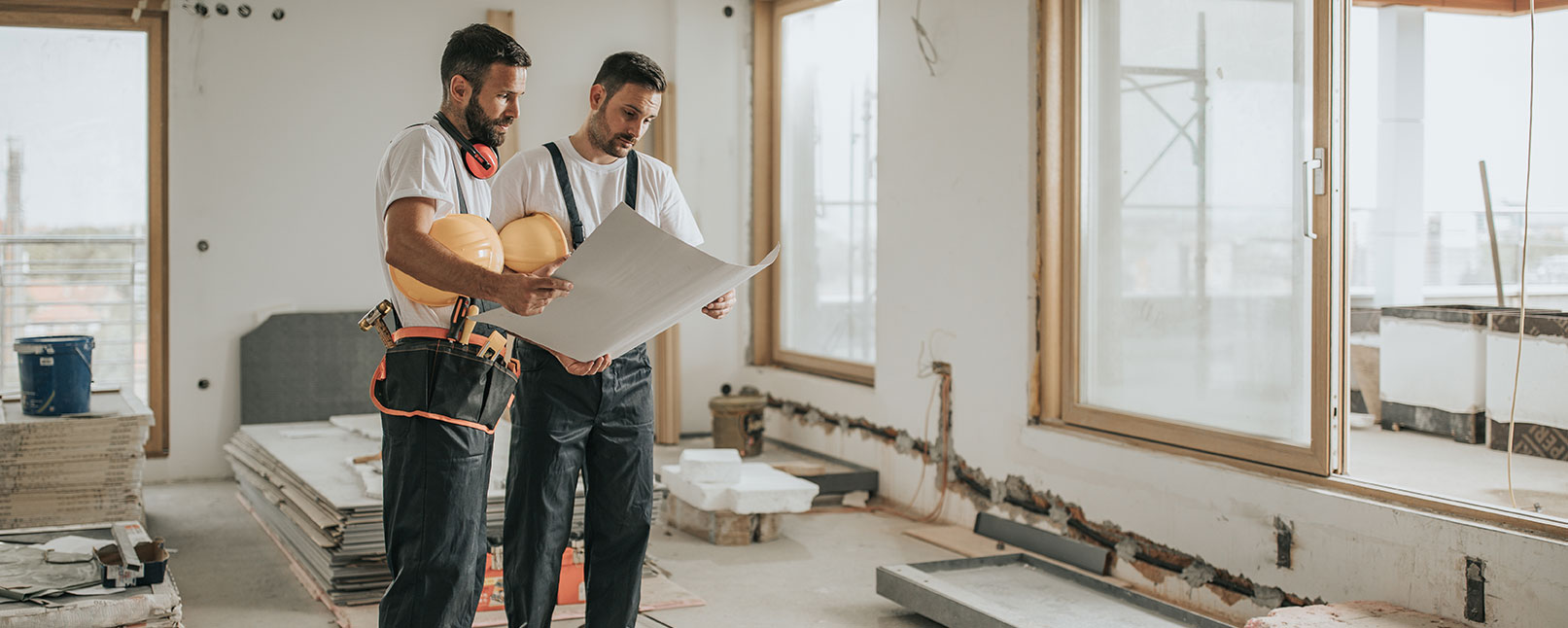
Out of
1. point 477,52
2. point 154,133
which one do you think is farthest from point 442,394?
point 154,133

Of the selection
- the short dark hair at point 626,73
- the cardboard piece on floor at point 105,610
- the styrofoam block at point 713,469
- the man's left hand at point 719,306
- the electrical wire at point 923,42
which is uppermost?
the electrical wire at point 923,42

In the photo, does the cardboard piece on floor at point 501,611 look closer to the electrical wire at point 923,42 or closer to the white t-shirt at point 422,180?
the white t-shirt at point 422,180

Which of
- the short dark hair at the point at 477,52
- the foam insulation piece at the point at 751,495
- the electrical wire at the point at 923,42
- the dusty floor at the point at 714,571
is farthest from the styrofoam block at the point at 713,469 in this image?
the short dark hair at the point at 477,52

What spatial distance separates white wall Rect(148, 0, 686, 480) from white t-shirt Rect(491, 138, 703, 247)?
348 centimetres

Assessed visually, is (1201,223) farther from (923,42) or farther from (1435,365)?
(923,42)

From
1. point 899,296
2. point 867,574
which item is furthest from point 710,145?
point 867,574

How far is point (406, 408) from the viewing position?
6.90 ft

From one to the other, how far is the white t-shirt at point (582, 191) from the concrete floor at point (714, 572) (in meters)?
1.35

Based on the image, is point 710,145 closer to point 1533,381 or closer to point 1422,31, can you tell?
point 1422,31

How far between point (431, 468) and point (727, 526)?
2.36 meters

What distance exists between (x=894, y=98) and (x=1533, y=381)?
2682 mm

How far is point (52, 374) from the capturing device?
13.6ft

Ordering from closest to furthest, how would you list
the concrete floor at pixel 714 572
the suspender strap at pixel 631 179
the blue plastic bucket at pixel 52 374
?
the suspender strap at pixel 631 179 < the concrete floor at pixel 714 572 < the blue plastic bucket at pixel 52 374

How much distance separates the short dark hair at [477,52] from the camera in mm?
2098
